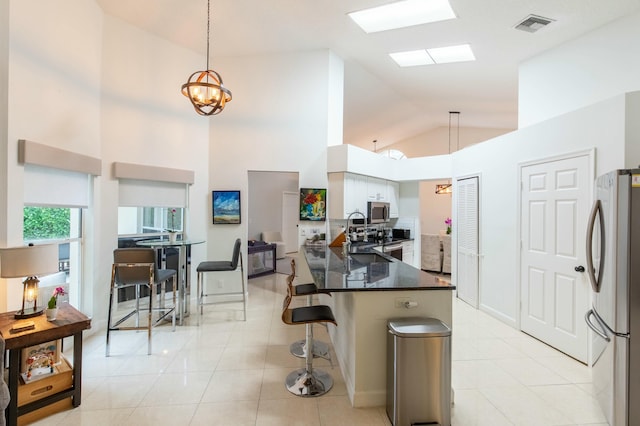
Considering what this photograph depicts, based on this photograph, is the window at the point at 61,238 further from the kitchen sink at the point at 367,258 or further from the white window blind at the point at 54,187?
the kitchen sink at the point at 367,258

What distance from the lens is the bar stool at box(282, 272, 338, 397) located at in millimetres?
2341

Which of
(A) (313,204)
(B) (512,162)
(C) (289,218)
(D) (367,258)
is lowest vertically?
(D) (367,258)

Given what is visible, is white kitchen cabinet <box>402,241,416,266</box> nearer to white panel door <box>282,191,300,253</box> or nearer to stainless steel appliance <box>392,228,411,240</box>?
stainless steel appliance <box>392,228,411,240</box>

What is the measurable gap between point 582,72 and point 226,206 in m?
4.97

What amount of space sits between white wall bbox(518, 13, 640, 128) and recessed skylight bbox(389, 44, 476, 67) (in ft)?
2.88

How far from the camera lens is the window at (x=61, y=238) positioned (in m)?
2.92

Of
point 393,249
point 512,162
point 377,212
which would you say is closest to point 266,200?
point 377,212

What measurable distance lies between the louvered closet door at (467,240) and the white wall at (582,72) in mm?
1204

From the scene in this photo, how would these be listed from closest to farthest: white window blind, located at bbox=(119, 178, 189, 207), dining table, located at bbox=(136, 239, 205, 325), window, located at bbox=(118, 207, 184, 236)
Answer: dining table, located at bbox=(136, 239, 205, 325) → white window blind, located at bbox=(119, 178, 189, 207) → window, located at bbox=(118, 207, 184, 236)

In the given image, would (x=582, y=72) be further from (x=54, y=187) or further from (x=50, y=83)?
(x=54, y=187)

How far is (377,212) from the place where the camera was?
574cm

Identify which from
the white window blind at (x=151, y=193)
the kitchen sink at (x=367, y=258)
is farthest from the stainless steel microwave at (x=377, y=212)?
the white window blind at (x=151, y=193)

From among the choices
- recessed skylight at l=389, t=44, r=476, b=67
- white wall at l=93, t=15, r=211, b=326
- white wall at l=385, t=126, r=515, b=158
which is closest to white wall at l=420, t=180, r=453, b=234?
white wall at l=385, t=126, r=515, b=158

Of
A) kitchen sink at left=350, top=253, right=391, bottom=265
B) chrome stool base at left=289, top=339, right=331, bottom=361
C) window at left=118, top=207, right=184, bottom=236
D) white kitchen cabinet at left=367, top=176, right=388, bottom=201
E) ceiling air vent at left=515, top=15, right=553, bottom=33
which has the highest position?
ceiling air vent at left=515, top=15, right=553, bottom=33
